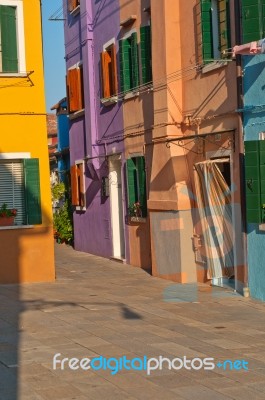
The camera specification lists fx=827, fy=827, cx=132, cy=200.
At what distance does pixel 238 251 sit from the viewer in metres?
14.1

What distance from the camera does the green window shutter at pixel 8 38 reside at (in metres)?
16.8

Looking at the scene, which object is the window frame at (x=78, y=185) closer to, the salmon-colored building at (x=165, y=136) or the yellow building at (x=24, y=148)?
the salmon-colored building at (x=165, y=136)

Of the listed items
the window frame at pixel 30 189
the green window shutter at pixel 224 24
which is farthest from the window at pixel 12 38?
the green window shutter at pixel 224 24

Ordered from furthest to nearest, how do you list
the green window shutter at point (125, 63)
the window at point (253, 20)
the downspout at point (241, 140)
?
the green window shutter at point (125, 63) → the downspout at point (241, 140) → the window at point (253, 20)

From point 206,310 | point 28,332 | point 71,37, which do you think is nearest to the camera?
point 28,332

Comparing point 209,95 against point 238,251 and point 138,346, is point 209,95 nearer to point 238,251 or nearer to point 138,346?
point 238,251

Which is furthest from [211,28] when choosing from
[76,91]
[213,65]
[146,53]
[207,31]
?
[76,91]

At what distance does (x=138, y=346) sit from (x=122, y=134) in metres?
10.5

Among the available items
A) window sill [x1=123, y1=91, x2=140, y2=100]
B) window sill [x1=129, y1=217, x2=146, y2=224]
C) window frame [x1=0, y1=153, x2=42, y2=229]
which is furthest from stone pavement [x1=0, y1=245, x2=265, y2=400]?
window sill [x1=123, y1=91, x2=140, y2=100]

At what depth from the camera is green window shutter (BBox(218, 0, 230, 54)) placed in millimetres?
14133

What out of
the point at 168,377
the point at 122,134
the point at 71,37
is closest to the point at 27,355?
the point at 168,377

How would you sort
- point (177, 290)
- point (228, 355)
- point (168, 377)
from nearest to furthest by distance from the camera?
point (168, 377), point (228, 355), point (177, 290)

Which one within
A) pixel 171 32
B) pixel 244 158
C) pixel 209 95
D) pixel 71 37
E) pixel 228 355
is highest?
pixel 71 37

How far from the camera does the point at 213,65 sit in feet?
47.7
